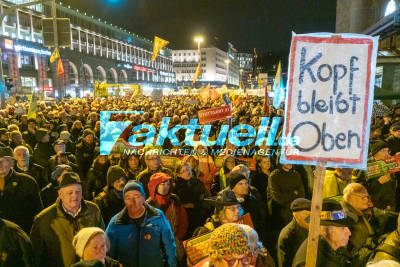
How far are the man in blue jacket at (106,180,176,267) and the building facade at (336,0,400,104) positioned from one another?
426 inches

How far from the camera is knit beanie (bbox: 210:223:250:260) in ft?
5.90

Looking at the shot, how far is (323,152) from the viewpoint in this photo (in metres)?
2.33

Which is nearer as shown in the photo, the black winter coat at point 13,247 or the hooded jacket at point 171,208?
the black winter coat at point 13,247

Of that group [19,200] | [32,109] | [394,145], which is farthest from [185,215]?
[32,109]

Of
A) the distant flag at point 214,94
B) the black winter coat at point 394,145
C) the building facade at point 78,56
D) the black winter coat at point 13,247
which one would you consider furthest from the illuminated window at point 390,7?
the black winter coat at point 13,247

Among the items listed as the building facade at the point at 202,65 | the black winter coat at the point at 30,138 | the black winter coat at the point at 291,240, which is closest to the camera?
the black winter coat at the point at 291,240

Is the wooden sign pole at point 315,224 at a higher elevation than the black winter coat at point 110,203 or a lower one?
higher

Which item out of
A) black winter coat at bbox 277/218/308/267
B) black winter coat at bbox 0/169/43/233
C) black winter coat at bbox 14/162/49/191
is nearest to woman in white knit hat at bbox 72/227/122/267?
black winter coat at bbox 277/218/308/267

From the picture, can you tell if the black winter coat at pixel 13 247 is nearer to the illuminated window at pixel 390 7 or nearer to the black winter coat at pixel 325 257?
the black winter coat at pixel 325 257

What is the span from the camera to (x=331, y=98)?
2.31 meters

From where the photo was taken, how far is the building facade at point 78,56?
154ft

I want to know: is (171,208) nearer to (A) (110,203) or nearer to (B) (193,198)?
(B) (193,198)

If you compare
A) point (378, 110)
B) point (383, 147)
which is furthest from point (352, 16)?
point (383, 147)

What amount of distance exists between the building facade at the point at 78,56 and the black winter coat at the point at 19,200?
1524cm
